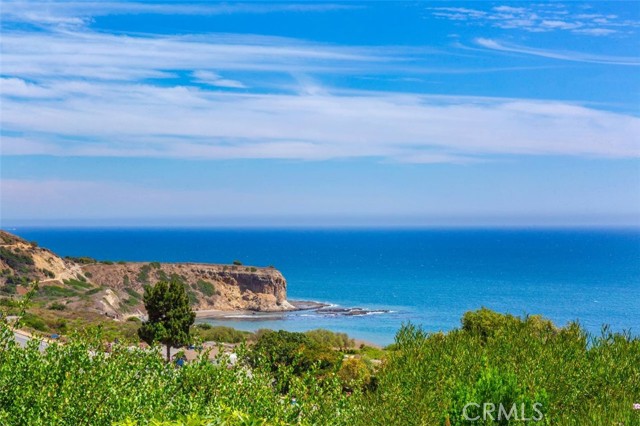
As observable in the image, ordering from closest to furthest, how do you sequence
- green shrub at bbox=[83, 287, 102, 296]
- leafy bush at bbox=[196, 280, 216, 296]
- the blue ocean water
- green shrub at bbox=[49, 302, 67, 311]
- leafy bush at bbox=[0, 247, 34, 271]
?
green shrub at bbox=[49, 302, 67, 311] < green shrub at bbox=[83, 287, 102, 296] < leafy bush at bbox=[0, 247, 34, 271] < the blue ocean water < leafy bush at bbox=[196, 280, 216, 296]

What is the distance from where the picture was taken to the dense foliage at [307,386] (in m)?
10.9

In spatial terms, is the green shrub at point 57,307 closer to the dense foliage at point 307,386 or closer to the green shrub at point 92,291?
the green shrub at point 92,291

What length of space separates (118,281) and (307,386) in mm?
86229

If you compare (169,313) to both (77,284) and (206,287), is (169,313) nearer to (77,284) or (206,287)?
(77,284)

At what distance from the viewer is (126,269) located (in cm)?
9862

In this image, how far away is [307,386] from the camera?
44.8 feet

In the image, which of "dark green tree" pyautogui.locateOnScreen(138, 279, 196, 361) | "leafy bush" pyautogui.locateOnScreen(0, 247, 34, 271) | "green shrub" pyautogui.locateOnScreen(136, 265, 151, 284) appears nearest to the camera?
"dark green tree" pyautogui.locateOnScreen(138, 279, 196, 361)

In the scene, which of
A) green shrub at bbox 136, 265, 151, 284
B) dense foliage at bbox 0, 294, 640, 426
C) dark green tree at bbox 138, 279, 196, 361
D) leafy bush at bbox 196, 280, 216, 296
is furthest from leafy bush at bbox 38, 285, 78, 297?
dense foliage at bbox 0, 294, 640, 426

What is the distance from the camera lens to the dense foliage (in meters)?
10.9

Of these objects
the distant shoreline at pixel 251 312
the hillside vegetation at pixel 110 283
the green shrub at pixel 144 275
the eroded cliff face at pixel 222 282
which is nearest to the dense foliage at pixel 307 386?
the hillside vegetation at pixel 110 283

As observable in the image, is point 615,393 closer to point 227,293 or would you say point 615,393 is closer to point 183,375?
point 183,375

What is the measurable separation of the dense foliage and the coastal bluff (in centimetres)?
5914

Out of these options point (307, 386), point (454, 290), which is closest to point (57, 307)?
point (307, 386)

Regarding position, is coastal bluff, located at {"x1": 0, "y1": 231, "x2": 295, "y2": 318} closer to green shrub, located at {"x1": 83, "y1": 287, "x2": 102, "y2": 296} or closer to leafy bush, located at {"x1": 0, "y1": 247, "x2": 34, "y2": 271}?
leafy bush, located at {"x1": 0, "y1": 247, "x2": 34, "y2": 271}
